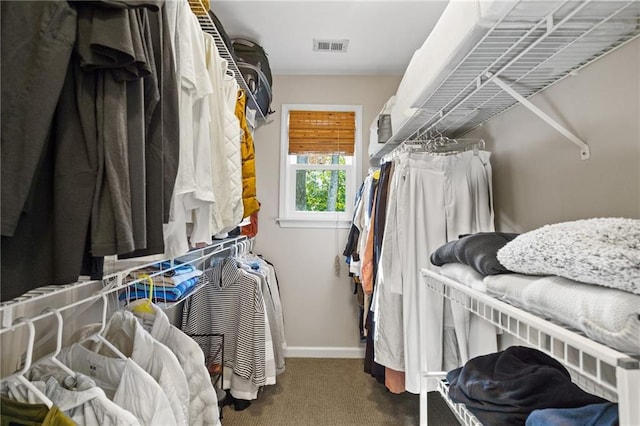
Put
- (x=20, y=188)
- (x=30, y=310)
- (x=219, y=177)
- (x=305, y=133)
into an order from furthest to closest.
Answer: (x=305, y=133)
(x=219, y=177)
(x=30, y=310)
(x=20, y=188)

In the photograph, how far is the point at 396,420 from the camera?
1801mm

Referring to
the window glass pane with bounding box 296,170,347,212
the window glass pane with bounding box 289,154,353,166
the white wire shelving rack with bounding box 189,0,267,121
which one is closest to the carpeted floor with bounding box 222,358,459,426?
→ the window glass pane with bounding box 296,170,347,212

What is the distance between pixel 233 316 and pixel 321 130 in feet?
5.58

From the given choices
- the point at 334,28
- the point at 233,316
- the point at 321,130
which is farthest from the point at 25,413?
the point at 321,130

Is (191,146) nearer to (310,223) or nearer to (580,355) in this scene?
(580,355)

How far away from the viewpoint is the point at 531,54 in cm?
104

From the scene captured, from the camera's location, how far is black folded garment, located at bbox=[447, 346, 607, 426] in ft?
2.47

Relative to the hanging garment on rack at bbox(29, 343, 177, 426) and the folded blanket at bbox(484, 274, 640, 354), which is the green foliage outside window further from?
the folded blanket at bbox(484, 274, 640, 354)

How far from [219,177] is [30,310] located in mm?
659

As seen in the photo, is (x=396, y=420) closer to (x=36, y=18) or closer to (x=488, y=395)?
(x=488, y=395)

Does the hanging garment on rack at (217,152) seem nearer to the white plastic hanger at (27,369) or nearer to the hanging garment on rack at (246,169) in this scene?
the hanging garment on rack at (246,169)

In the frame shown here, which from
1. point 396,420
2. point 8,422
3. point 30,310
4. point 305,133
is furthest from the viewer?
point 305,133

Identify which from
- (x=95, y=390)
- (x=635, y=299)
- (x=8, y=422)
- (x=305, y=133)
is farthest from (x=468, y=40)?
(x=305, y=133)

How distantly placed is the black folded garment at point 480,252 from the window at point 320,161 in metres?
1.80
